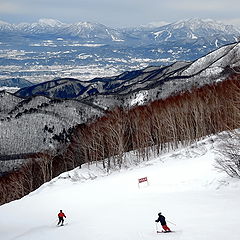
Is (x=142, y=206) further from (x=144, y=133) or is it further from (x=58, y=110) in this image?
(x=58, y=110)

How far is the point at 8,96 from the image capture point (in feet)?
578

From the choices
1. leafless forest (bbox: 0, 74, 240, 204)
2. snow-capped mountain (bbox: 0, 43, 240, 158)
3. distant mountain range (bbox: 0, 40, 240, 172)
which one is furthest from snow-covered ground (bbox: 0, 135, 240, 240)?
snow-capped mountain (bbox: 0, 43, 240, 158)

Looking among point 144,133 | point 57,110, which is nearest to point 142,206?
point 144,133

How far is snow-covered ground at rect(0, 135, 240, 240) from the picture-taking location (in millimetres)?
23312

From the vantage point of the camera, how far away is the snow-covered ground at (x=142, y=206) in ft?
76.5

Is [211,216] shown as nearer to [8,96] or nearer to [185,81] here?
[185,81]

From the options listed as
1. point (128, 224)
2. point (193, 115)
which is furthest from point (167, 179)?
point (193, 115)

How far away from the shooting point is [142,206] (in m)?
32.2

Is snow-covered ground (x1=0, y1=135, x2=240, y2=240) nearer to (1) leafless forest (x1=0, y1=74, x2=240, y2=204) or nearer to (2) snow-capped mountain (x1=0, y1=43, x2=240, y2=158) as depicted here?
(1) leafless forest (x1=0, y1=74, x2=240, y2=204)

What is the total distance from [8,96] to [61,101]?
33.3 meters

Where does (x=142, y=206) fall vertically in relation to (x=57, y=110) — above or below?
below

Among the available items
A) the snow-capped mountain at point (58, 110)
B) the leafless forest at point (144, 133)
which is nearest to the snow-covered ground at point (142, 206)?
the leafless forest at point (144, 133)

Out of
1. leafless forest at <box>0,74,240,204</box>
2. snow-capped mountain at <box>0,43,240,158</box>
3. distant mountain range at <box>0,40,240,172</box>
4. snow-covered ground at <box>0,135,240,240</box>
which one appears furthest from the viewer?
snow-capped mountain at <box>0,43,240,158</box>

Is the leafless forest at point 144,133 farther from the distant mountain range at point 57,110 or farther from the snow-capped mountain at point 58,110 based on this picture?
the snow-capped mountain at point 58,110
